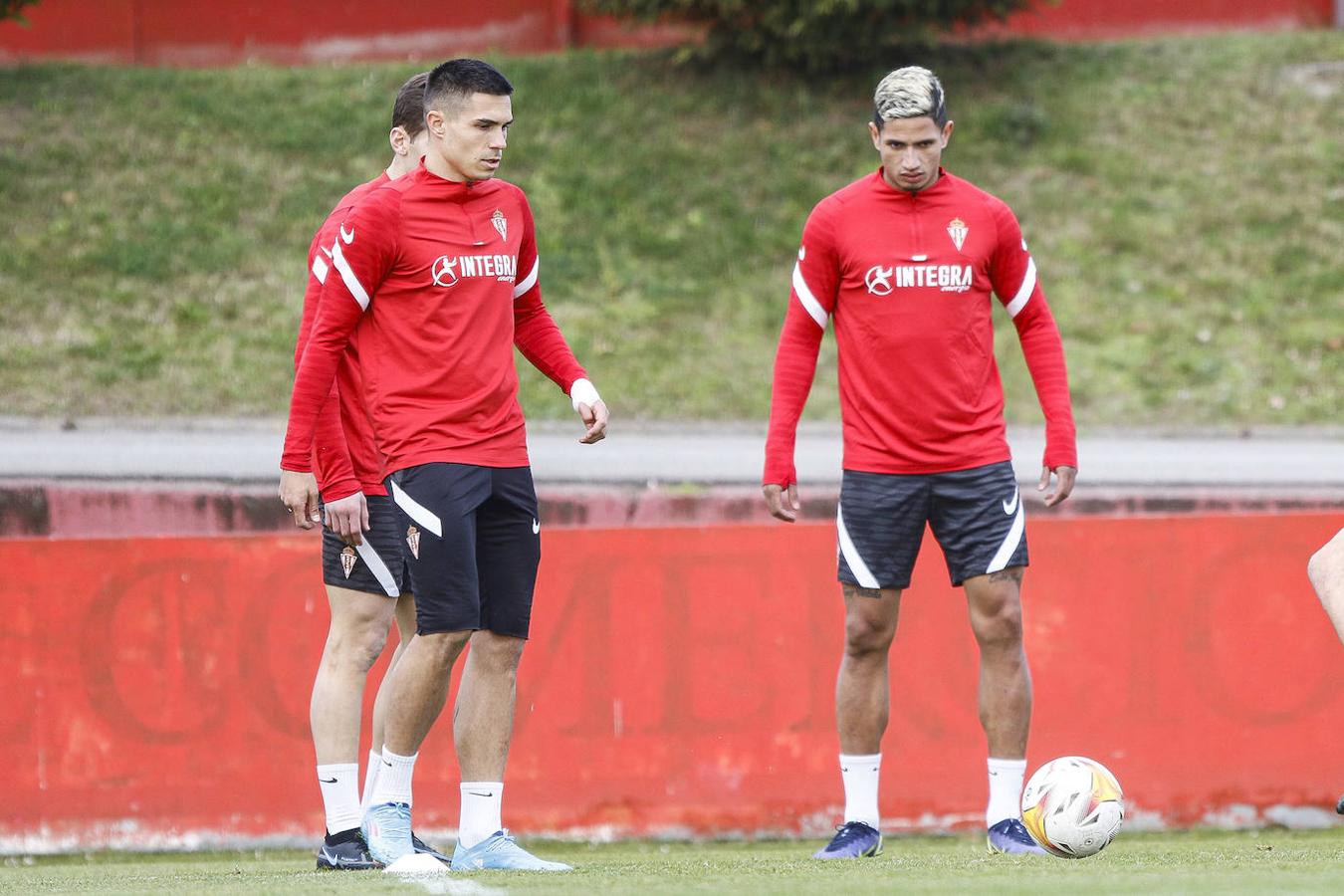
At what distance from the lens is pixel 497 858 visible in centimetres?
487

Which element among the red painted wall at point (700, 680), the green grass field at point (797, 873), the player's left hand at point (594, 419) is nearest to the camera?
the green grass field at point (797, 873)

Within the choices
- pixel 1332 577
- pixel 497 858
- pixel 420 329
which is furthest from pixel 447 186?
pixel 1332 577

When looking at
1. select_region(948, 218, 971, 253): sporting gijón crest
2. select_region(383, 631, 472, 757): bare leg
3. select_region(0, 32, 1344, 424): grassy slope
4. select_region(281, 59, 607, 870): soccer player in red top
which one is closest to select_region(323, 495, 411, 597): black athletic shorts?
select_region(281, 59, 607, 870): soccer player in red top

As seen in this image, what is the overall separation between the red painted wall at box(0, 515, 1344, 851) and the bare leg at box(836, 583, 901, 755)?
1128mm

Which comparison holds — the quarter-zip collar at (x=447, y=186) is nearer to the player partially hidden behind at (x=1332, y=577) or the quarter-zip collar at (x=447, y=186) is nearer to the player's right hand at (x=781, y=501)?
the player's right hand at (x=781, y=501)

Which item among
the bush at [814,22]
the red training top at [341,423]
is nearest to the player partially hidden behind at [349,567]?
the red training top at [341,423]

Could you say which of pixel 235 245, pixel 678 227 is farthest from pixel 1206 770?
pixel 235 245

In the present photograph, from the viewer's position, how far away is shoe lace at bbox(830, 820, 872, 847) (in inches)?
212

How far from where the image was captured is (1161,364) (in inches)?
562

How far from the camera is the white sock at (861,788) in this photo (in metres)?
5.46

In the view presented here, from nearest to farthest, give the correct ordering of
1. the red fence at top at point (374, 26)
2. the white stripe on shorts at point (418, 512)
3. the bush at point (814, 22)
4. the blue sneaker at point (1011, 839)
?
1. the white stripe on shorts at point (418, 512)
2. the blue sneaker at point (1011, 839)
3. the bush at point (814, 22)
4. the red fence at top at point (374, 26)

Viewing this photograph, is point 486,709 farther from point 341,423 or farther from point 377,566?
point 341,423

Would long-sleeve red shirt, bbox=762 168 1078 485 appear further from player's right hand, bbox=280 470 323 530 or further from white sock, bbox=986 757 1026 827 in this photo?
player's right hand, bbox=280 470 323 530

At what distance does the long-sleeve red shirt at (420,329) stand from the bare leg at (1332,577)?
7.15 ft
